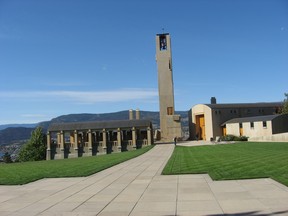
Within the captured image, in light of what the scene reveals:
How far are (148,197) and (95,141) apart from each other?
51.2 metres

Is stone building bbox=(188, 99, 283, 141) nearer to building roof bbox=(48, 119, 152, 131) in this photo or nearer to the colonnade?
building roof bbox=(48, 119, 152, 131)

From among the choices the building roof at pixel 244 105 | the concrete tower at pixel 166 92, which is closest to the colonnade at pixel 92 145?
the concrete tower at pixel 166 92

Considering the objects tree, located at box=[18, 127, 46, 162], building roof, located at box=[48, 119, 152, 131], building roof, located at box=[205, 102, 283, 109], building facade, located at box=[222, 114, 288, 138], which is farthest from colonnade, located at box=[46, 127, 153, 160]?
building facade, located at box=[222, 114, 288, 138]

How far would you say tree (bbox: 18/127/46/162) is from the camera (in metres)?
65.1

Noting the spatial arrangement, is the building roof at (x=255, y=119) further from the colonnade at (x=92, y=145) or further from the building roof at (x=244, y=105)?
the colonnade at (x=92, y=145)

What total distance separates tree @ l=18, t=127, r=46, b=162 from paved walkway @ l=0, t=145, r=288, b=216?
178 feet

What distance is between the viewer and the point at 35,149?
66750 millimetres

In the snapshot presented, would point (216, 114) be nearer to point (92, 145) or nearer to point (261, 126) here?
point (261, 126)

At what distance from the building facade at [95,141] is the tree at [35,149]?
7.91m

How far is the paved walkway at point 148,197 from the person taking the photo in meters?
8.27

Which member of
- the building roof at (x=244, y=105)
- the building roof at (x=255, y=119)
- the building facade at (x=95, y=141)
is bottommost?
the building facade at (x=95, y=141)

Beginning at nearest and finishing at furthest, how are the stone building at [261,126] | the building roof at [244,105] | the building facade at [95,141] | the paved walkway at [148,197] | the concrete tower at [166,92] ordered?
the paved walkway at [148,197] → the stone building at [261,126] → the building facade at [95,141] → the building roof at [244,105] → the concrete tower at [166,92]

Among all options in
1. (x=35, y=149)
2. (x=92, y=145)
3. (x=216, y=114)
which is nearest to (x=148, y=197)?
(x=92, y=145)

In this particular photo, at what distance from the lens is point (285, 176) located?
12.0 metres
